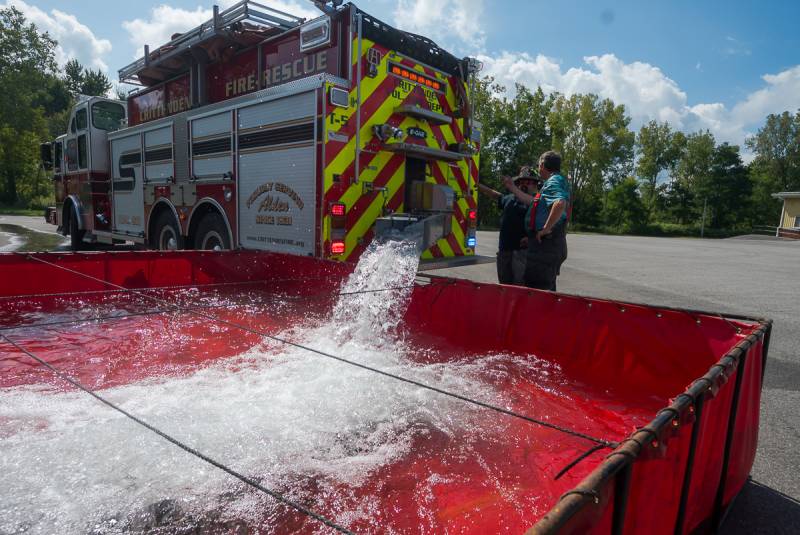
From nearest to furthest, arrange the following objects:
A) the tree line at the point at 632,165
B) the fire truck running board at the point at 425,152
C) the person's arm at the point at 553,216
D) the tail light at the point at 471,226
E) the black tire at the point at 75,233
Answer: the person's arm at the point at 553,216, the fire truck running board at the point at 425,152, the tail light at the point at 471,226, the black tire at the point at 75,233, the tree line at the point at 632,165

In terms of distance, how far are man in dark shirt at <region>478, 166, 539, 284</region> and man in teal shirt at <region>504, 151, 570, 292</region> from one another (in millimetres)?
485

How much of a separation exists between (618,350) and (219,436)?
2.32 m

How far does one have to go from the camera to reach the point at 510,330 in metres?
3.57

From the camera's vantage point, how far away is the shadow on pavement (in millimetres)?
2053

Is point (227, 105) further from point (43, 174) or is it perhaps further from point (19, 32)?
point (43, 174)

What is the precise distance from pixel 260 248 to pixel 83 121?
6.53 metres

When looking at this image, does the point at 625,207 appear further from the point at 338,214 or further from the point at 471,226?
Result: the point at 338,214

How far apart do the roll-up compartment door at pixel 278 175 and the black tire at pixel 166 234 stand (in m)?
1.89

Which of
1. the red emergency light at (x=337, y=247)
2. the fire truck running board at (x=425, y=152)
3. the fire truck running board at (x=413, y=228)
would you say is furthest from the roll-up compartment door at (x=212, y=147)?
the fire truck running board at (x=413, y=228)

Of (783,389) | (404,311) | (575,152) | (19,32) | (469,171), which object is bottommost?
(783,389)

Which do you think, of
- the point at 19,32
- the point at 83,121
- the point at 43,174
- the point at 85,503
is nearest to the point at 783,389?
the point at 85,503

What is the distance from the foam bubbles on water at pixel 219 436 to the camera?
1.89 meters

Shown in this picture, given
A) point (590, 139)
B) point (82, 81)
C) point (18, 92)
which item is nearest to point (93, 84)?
point (82, 81)

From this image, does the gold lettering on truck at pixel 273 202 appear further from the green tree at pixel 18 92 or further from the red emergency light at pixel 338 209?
the green tree at pixel 18 92
